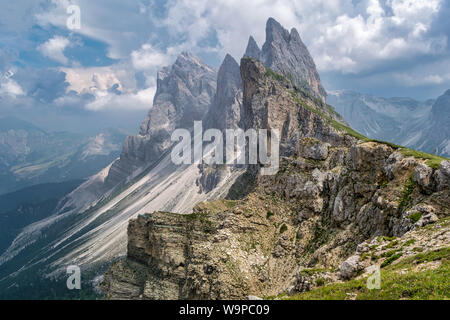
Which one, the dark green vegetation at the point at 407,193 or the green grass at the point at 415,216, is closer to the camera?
the green grass at the point at 415,216

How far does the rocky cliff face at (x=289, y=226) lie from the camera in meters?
50.3

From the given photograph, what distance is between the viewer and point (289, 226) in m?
74.7

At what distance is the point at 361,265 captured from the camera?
36.2 metres

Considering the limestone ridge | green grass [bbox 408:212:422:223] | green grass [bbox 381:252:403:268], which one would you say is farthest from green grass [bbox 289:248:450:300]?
the limestone ridge

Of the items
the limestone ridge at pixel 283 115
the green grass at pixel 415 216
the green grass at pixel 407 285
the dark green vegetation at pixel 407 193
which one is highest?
the limestone ridge at pixel 283 115

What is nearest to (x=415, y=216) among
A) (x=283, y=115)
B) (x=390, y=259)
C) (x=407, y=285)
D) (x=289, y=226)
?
(x=390, y=259)

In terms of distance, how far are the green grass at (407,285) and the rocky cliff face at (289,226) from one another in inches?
274

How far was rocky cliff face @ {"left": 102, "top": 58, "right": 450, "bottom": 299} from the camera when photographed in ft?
165

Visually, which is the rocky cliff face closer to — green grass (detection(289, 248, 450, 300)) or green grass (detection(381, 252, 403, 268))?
green grass (detection(381, 252, 403, 268))

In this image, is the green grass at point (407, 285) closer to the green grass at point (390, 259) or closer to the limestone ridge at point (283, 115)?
the green grass at point (390, 259)

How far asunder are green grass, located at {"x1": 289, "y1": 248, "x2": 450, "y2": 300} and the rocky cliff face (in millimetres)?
6965

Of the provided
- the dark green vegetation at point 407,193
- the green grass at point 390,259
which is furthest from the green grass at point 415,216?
the green grass at point 390,259
